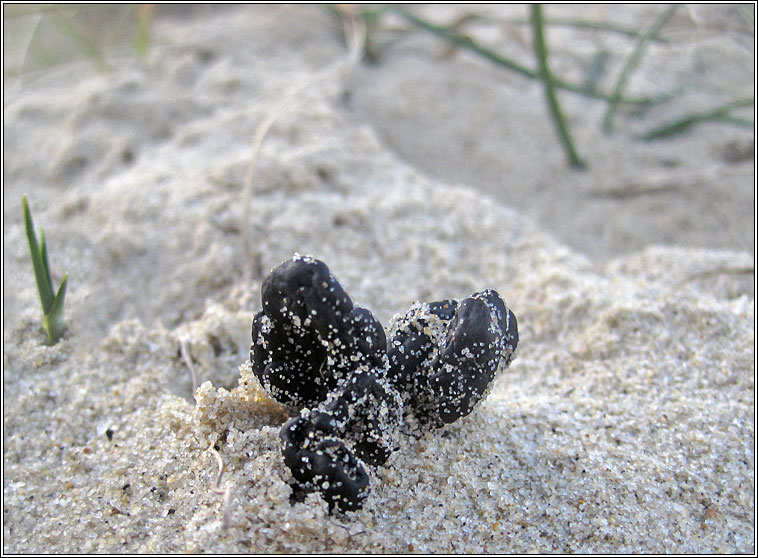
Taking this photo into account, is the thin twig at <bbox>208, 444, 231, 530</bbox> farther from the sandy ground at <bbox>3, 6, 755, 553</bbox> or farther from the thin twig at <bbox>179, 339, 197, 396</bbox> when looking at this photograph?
the thin twig at <bbox>179, 339, 197, 396</bbox>

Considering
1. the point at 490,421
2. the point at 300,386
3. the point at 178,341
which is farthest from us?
the point at 178,341

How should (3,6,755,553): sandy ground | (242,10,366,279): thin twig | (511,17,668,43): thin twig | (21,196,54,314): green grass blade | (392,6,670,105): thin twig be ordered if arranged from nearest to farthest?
(3,6,755,553): sandy ground < (21,196,54,314): green grass blade < (242,10,366,279): thin twig < (392,6,670,105): thin twig < (511,17,668,43): thin twig

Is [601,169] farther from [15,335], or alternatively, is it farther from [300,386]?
[15,335]

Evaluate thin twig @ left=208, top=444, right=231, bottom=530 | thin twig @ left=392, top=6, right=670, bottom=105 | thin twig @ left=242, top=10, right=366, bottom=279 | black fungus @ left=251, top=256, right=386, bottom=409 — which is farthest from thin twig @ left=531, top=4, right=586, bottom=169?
thin twig @ left=208, top=444, right=231, bottom=530

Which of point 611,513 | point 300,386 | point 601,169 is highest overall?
point 300,386

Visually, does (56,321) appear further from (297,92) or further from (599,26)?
(599,26)

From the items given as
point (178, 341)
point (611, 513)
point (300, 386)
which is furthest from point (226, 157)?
point (611, 513)

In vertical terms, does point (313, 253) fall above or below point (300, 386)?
below
